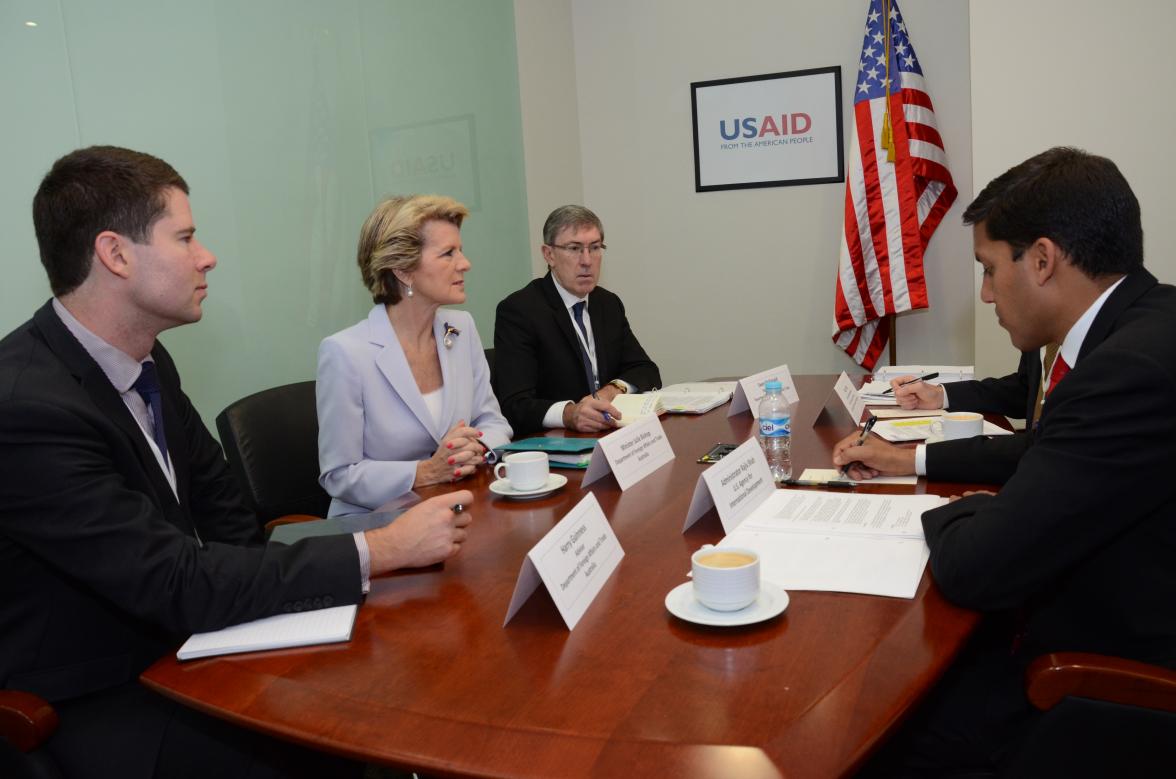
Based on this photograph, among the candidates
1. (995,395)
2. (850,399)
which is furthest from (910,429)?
(995,395)

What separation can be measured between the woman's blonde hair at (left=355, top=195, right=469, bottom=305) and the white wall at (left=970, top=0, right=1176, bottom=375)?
8.65 feet

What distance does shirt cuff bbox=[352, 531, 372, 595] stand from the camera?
149cm

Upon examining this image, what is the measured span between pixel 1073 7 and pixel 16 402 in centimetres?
417

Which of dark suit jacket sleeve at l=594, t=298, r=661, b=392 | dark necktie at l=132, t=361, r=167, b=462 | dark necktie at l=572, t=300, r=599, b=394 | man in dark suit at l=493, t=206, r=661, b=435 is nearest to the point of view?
dark necktie at l=132, t=361, r=167, b=462

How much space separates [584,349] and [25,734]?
2521 millimetres

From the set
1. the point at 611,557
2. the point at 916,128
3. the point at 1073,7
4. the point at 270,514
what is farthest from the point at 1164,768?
the point at 916,128

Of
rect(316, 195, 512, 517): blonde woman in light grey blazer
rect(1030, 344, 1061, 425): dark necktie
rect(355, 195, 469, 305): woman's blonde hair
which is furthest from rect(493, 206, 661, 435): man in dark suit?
rect(1030, 344, 1061, 425): dark necktie

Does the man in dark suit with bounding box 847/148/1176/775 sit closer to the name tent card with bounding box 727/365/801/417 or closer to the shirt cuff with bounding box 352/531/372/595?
the shirt cuff with bounding box 352/531/372/595

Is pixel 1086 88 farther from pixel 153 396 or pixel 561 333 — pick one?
pixel 153 396

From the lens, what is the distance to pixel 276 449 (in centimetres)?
265

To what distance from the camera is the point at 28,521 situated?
1409 mm

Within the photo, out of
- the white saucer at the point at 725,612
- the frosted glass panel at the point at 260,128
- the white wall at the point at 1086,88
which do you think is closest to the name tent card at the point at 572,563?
the white saucer at the point at 725,612

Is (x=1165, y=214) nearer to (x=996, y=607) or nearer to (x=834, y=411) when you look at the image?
(x=834, y=411)

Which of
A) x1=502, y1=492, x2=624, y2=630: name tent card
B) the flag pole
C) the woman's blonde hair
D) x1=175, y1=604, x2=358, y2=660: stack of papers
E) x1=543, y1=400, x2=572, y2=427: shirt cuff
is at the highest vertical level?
the woman's blonde hair
